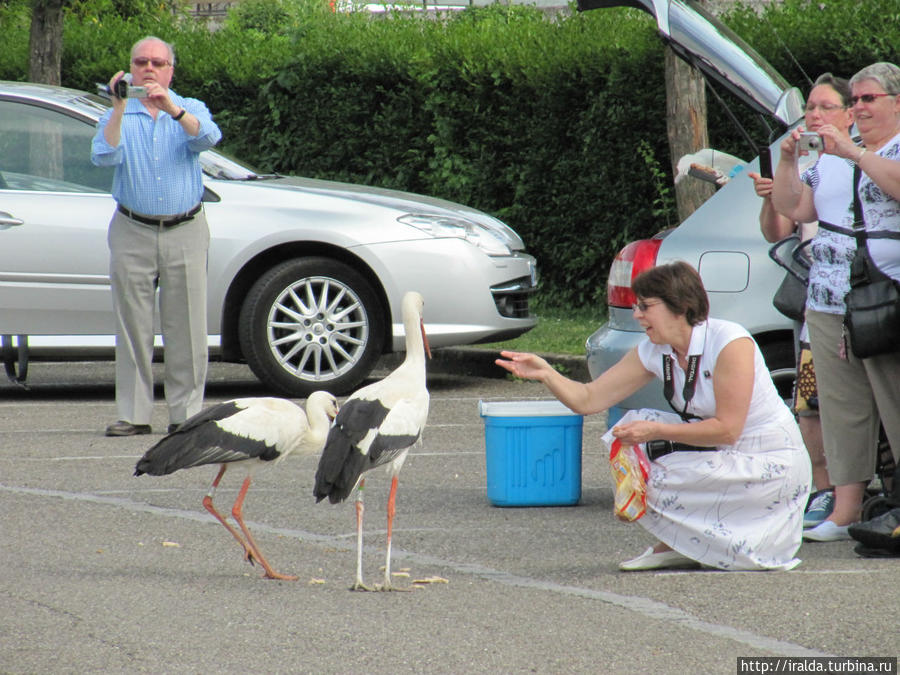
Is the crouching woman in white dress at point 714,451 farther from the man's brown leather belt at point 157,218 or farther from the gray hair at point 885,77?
the man's brown leather belt at point 157,218

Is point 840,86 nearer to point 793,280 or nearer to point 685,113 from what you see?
point 793,280

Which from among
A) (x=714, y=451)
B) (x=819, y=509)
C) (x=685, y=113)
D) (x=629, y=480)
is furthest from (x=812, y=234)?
(x=685, y=113)

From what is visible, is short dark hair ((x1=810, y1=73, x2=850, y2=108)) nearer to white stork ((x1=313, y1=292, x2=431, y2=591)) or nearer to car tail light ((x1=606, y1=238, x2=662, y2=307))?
car tail light ((x1=606, y1=238, x2=662, y2=307))

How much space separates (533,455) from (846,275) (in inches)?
63.0

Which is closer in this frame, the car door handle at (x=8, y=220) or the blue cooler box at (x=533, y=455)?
the blue cooler box at (x=533, y=455)

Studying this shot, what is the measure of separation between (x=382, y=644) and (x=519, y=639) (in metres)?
0.40

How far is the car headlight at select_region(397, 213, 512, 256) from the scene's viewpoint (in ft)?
32.1

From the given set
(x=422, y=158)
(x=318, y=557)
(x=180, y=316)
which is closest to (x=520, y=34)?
(x=422, y=158)

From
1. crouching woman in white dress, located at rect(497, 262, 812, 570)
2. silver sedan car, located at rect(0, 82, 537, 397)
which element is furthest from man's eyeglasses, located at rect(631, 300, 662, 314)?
silver sedan car, located at rect(0, 82, 537, 397)

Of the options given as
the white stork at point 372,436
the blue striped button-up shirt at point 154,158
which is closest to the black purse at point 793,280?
the white stork at point 372,436

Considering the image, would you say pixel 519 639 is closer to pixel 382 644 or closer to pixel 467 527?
pixel 382 644

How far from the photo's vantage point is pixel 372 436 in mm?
5051

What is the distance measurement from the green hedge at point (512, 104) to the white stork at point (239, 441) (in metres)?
7.28

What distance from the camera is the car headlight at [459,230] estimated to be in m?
9.79
